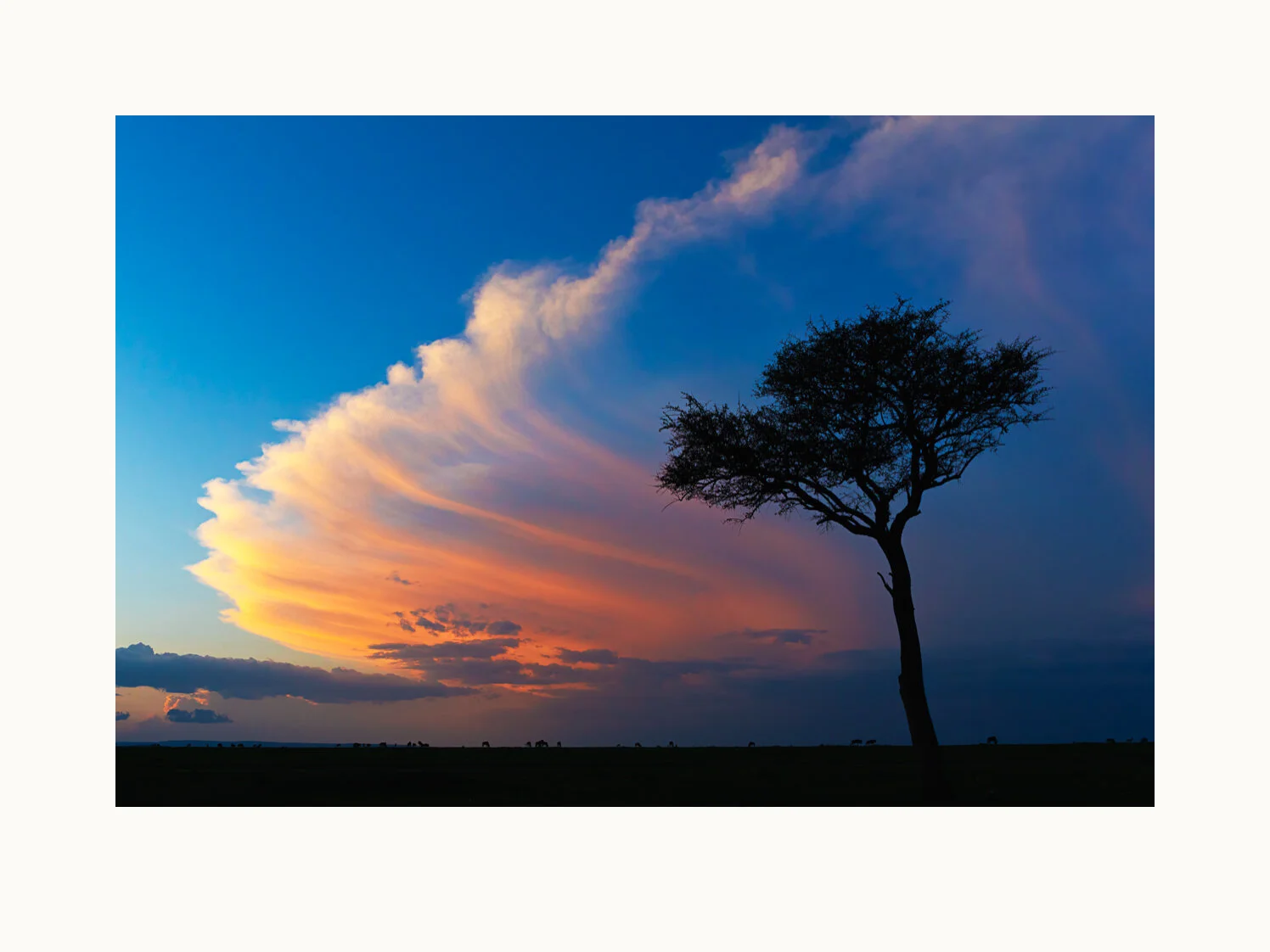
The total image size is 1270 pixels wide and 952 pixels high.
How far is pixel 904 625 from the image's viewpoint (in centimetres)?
2686

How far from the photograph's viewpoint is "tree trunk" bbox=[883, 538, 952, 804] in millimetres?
25922

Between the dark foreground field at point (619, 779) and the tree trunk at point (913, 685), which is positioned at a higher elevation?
the tree trunk at point (913, 685)

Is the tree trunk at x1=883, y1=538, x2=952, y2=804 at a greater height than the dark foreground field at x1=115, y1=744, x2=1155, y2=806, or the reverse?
the tree trunk at x1=883, y1=538, x2=952, y2=804

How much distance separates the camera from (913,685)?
26672 mm

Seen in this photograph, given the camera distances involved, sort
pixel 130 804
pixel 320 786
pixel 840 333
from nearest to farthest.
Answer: pixel 130 804
pixel 320 786
pixel 840 333

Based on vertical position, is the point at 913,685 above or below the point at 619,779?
above

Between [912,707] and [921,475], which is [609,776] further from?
[921,475]

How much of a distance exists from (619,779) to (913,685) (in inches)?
418

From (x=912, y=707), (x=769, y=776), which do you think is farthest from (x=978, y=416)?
(x=769, y=776)

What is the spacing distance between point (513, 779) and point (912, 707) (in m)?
13.6

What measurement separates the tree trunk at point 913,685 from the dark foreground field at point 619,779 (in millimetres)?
1082

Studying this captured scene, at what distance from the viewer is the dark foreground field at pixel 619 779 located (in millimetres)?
25500

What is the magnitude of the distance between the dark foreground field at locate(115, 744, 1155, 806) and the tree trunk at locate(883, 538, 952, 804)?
3.55 feet

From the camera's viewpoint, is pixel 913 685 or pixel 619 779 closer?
pixel 913 685
